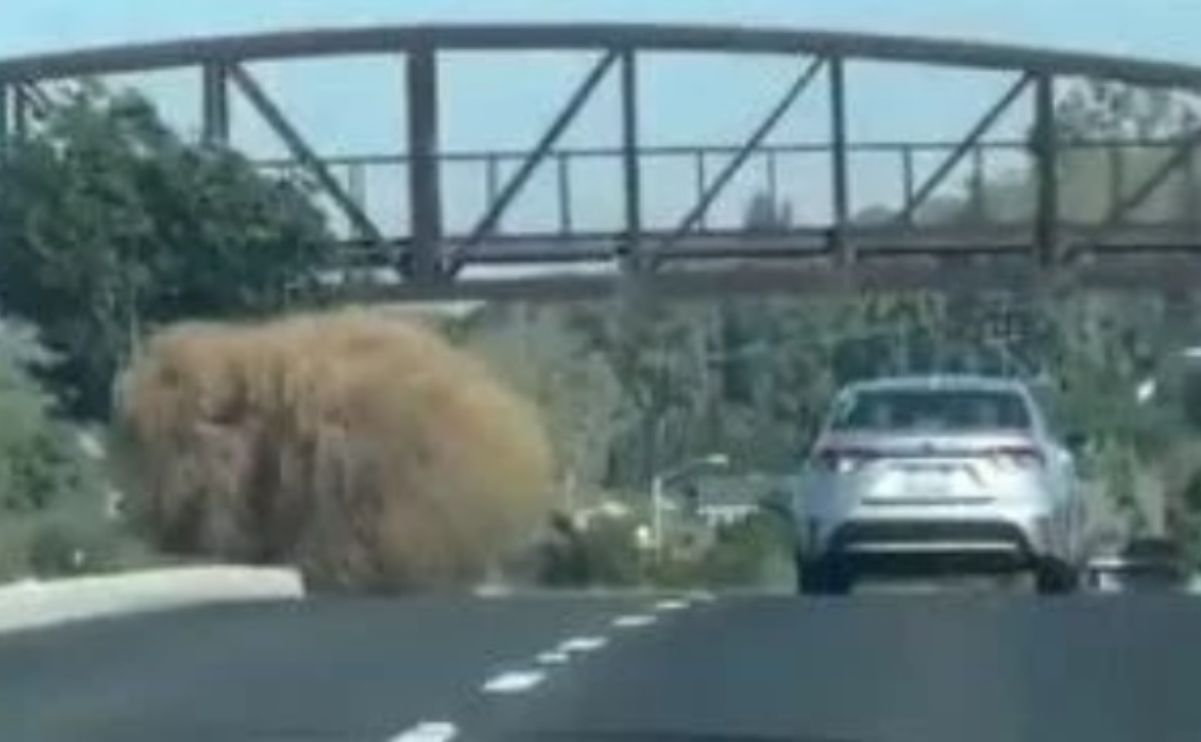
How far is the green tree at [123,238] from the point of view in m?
58.6

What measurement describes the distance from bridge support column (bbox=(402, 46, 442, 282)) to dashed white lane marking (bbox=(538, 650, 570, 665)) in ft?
153

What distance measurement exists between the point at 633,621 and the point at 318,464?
1341 cm

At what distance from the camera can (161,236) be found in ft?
200

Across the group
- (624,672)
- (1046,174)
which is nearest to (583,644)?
(624,672)

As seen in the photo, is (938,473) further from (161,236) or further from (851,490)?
(161,236)

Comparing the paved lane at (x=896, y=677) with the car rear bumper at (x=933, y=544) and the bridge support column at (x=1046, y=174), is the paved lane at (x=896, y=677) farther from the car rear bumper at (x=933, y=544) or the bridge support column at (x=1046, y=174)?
the bridge support column at (x=1046, y=174)

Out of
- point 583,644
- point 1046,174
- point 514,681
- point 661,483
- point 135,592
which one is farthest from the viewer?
point 661,483

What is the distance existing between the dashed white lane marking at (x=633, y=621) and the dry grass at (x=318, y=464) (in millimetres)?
12248

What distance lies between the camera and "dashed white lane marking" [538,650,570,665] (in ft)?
80.1

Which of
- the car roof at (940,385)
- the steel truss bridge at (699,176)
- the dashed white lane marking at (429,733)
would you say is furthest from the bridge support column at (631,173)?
the dashed white lane marking at (429,733)

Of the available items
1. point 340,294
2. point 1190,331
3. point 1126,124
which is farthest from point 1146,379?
point 340,294

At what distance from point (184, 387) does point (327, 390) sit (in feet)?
4.35

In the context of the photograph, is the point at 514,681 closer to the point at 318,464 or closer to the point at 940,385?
the point at 940,385

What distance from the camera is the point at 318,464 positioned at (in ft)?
139
